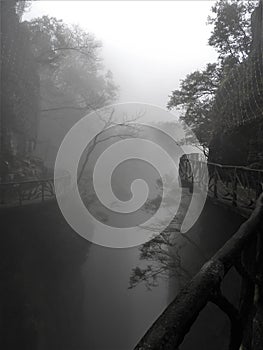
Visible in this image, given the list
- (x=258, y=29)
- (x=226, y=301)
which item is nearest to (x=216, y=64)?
(x=258, y=29)

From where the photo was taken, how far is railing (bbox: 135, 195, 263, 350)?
116 cm

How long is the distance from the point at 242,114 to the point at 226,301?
1091 cm

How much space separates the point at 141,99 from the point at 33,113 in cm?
6438

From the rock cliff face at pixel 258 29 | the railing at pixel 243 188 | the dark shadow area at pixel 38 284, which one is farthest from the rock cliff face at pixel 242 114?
the dark shadow area at pixel 38 284

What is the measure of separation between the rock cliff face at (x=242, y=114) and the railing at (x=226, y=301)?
837 centimetres

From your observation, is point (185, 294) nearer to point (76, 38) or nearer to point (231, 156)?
point (231, 156)

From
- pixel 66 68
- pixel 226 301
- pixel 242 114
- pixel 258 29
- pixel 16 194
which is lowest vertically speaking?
pixel 226 301

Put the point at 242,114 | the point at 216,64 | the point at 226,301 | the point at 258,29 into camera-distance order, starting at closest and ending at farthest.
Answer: the point at 226,301 → the point at 242,114 → the point at 258,29 → the point at 216,64

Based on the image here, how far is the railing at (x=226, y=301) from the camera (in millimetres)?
1162

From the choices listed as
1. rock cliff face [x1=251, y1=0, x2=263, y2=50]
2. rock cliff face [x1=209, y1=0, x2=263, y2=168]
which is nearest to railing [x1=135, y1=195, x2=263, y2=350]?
rock cliff face [x1=209, y1=0, x2=263, y2=168]

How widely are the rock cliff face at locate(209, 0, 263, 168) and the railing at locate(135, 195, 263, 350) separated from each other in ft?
27.5

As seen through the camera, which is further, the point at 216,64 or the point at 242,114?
the point at 216,64

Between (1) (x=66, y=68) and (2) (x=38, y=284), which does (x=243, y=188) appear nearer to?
(2) (x=38, y=284)

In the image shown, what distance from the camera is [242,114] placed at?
11211mm
